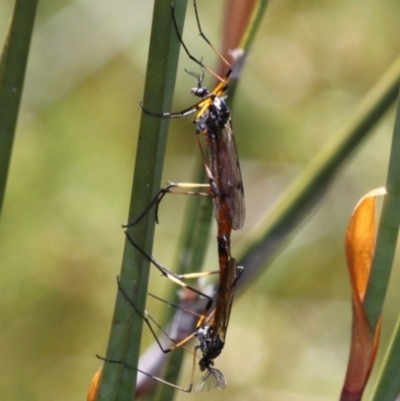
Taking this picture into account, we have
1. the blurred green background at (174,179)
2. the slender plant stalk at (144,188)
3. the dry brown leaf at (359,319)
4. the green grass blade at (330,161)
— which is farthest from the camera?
the blurred green background at (174,179)

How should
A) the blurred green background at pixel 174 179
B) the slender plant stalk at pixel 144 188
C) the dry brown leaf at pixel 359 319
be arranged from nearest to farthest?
the slender plant stalk at pixel 144 188, the dry brown leaf at pixel 359 319, the blurred green background at pixel 174 179

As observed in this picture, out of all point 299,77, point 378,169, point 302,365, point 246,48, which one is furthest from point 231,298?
point 299,77

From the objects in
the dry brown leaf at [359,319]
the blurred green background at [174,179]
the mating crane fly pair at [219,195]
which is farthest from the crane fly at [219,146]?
the blurred green background at [174,179]

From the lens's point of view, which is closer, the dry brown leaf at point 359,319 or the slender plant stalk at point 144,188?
the slender plant stalk at point 144,188

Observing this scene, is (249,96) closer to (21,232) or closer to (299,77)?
(299,77)

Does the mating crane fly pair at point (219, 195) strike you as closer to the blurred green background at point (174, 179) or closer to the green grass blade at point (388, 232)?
the green grass blade at point (388, 232)

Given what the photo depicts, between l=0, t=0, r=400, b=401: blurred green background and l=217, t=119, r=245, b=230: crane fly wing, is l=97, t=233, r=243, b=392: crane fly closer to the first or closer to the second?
l=217, t=119, r=245, b=230: crane fly wing

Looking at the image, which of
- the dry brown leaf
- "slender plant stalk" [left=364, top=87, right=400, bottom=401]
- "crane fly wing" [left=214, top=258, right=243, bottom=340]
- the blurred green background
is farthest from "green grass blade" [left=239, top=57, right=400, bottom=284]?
the blurred green background
